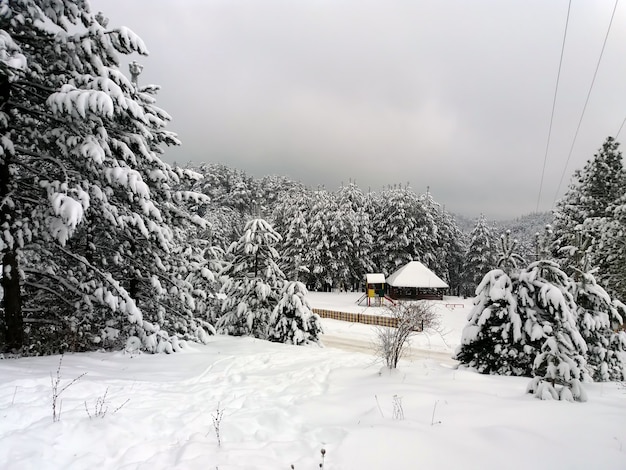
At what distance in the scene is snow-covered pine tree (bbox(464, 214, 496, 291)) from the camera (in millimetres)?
50719

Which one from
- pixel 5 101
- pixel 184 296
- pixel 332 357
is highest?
pixel 5 101

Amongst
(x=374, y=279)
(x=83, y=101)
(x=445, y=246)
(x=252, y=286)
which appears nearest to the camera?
(x=83, y=101)

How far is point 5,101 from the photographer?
694 centimetres

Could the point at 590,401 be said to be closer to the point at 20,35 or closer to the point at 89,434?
the point at 89,434

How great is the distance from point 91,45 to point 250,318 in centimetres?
1063

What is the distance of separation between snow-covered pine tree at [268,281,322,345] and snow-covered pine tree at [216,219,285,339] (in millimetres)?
558

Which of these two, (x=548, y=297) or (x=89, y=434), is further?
(x=548, y=297)

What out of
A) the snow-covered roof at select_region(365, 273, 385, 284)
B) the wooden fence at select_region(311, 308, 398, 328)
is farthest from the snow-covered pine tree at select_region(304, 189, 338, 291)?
the wooden fence at select_region(311, 308, 398, 328)

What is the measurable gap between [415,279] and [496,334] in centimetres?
3157

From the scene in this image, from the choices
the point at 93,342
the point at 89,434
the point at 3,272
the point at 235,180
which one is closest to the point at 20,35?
the point at 3,272

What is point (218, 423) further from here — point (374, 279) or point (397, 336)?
point (374, 279)

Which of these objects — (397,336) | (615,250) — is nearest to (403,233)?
(615,250)

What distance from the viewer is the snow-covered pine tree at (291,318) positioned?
14359 millimetres

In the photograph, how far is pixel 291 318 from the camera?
1469 cm
